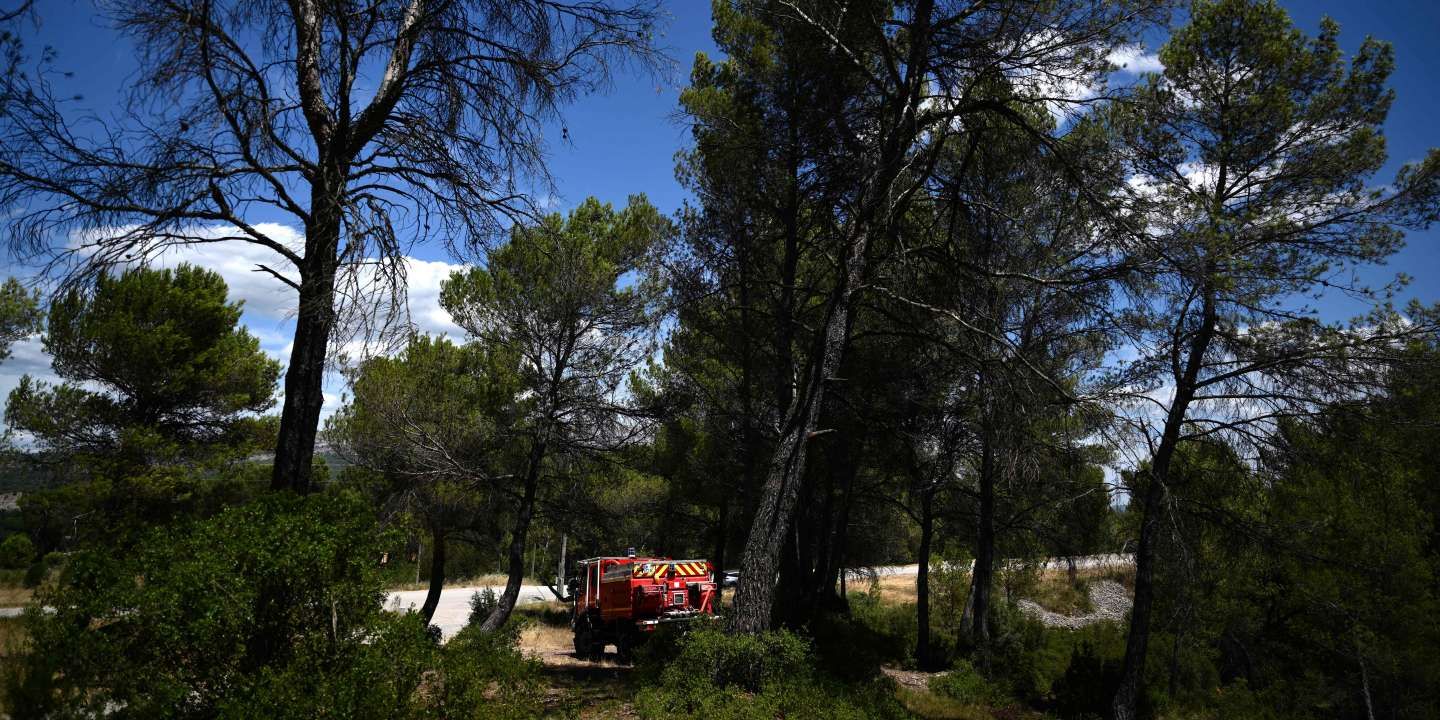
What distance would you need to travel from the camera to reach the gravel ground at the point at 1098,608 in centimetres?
2527

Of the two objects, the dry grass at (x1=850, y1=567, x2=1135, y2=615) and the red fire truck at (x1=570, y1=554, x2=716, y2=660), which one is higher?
the red fire truck at (x1=570, y1=554, x2=716, y2=660)

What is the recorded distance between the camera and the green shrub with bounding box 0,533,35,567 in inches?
835

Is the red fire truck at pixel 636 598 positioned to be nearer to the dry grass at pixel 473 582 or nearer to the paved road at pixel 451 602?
the paved road at pixel 451 602

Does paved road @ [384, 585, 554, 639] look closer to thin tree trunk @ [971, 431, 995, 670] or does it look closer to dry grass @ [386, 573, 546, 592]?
dry grass @ [386, 573, 546, 592]

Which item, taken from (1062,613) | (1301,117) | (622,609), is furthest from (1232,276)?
(1062,613)

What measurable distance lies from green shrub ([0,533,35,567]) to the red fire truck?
17.4m

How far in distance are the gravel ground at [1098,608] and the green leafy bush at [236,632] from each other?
2302 centimetres

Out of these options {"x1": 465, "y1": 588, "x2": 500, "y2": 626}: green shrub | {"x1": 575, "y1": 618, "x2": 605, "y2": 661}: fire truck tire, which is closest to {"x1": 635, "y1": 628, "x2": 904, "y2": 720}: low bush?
{"x1": 575, "y1": 618, "x2": 605, "y2": 661}: fire truck tire

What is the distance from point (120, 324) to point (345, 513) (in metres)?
20.4

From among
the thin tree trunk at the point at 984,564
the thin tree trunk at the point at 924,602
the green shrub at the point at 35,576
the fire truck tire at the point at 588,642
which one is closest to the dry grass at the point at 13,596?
the green shrub at the point at 35,576

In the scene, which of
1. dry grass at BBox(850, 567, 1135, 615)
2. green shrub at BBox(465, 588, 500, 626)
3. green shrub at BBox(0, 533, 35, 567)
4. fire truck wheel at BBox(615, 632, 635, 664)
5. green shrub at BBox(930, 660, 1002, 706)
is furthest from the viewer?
dry grass at BBox(850, 567, 1135, 615)

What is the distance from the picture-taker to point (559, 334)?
1498 cm

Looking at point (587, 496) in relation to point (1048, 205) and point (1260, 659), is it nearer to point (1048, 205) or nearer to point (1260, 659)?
point (1048, 205)

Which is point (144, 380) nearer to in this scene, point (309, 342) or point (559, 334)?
point (559, 334)
